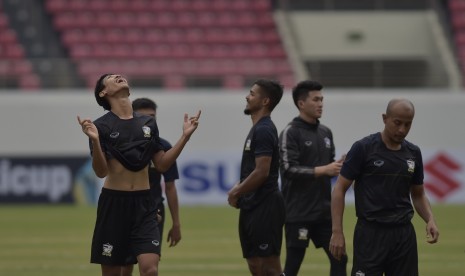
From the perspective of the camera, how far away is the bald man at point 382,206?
29.0 ft

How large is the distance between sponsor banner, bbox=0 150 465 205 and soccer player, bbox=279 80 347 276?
14.8 m

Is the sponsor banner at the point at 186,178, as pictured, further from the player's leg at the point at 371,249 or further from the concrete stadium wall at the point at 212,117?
the player's leg at the point at 371,249

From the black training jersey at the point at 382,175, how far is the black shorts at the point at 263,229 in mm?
1596

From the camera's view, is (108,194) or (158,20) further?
(158,20)

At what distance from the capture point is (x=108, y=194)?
9352 mm

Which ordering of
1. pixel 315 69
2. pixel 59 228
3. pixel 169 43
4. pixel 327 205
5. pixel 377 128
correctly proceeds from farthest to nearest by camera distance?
pixel 169 43 < pixel 315 69 < pixel 377 128 < pixel 59 228 < pixel 327 205

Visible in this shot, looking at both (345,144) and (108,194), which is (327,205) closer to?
(108,194)

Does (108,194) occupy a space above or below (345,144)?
below

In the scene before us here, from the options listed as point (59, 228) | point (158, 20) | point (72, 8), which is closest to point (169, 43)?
point (158, 20)

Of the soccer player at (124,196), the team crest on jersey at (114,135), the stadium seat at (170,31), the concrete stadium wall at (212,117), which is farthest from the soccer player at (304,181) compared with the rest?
the stadium seat at (170,31)

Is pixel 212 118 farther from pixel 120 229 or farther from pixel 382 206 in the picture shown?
pixel 382 206

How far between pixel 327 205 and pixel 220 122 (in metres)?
16.6

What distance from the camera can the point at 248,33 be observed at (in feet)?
111

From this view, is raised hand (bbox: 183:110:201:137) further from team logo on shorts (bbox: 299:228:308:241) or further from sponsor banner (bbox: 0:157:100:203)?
sponsor banner (bbox: 0:157:100:203)
